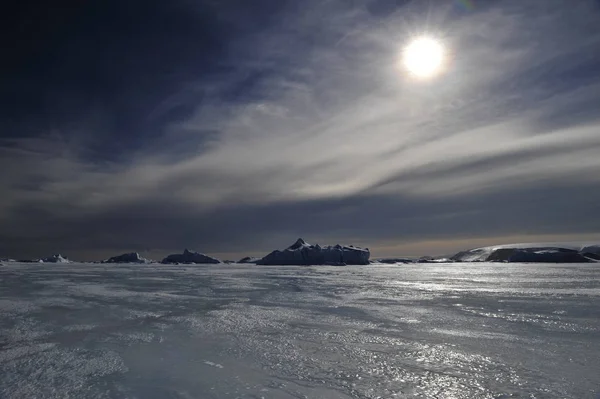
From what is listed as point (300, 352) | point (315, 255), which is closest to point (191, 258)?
point (315, 255)

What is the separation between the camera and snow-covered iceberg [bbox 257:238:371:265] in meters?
77.2

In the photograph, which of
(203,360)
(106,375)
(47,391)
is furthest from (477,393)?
(47,391)

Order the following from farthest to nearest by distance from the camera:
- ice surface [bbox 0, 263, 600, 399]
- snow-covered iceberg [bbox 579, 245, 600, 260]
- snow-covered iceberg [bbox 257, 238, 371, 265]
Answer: snow-covered iceberg [bbox 579, 245, 600, 260]
snow-covered iceberg [bbox 257, 238, 371, 265]
ice surface [bbox 0, 263, 600, 399]

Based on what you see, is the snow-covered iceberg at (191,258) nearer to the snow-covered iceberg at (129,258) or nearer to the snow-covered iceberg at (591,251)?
the snow-covered iceberg at (129,258)

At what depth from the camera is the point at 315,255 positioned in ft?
255

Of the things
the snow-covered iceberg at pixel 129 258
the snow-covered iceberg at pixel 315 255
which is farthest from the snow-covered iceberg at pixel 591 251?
the snow-covered iceberg at pixel 129 258

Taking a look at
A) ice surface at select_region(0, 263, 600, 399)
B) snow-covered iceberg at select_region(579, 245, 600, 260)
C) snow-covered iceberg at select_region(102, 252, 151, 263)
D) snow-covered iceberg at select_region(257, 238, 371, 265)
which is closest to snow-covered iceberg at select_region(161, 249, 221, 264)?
snow-covered iceberg at select_region(102, 252, 151, 263)

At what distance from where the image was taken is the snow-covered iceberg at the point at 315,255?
253 feet

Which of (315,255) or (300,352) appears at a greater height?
(315,255)

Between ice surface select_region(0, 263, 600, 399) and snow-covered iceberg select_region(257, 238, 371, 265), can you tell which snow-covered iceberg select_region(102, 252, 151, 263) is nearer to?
snow-covered iceberg select_region(257, 238, 371, 265)

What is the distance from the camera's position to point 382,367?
5.87 meters

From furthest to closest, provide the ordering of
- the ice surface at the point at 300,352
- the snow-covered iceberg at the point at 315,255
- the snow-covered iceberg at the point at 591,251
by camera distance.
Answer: the snow-covered iceberg at the point at 591,251 < the snow-covered iceberg at the point at 315,255 < the ice surface at the point at 300,352

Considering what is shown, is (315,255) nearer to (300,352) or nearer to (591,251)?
(591,251)

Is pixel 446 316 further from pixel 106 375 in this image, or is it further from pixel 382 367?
pixel 106 375
